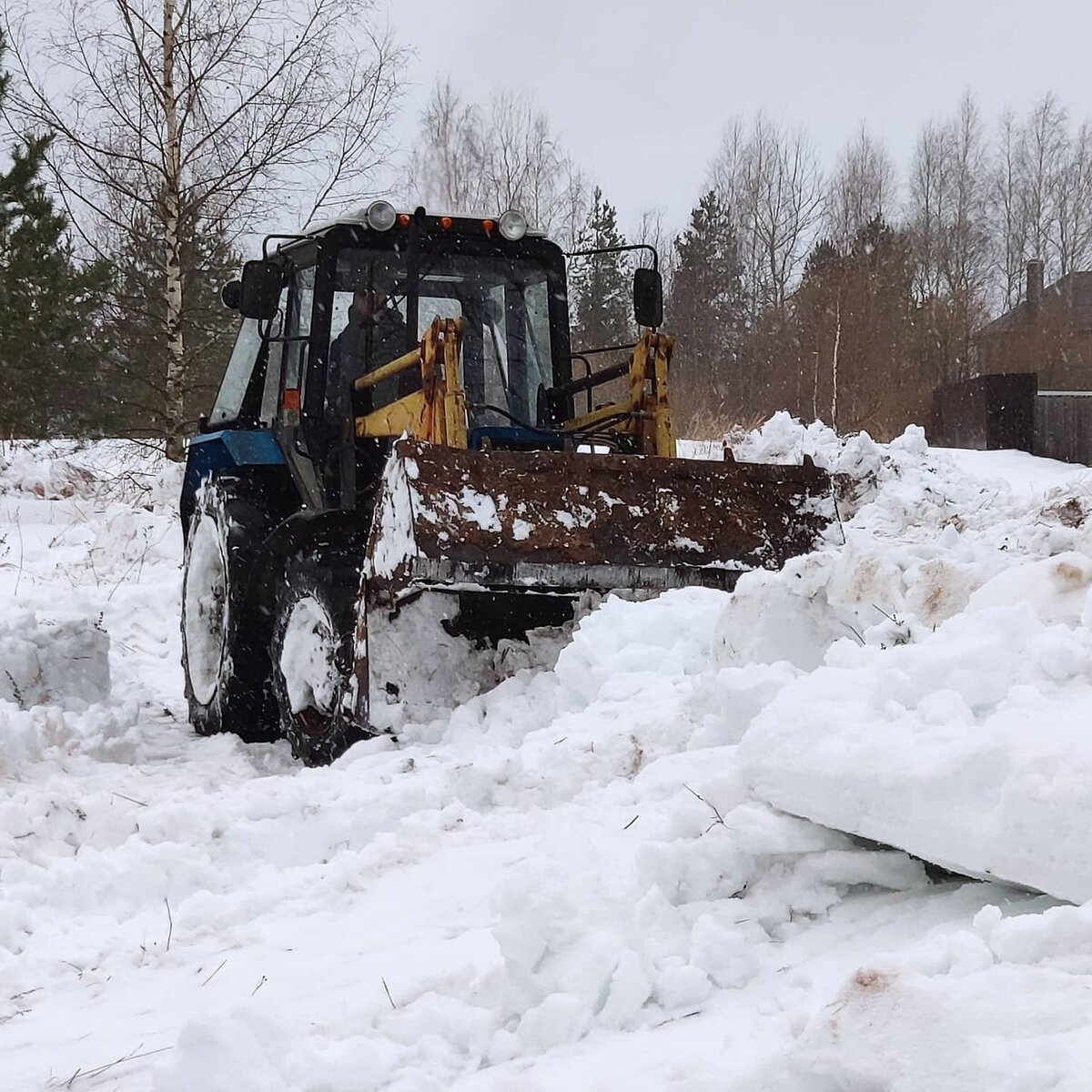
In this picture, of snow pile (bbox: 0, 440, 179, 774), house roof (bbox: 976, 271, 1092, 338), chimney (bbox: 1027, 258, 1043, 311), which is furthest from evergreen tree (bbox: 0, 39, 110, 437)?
chimney (bbox: 1027, 258, 1043, 311)

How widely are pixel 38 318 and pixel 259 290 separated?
18.3 meters

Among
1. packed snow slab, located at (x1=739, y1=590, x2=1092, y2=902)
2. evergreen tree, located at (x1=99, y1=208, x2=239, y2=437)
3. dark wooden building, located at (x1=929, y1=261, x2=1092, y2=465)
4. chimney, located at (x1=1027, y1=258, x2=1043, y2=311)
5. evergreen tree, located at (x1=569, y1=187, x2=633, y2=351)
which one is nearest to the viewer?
packed snow slab, located at (x1=739, y1=590, x2=1092, y2=902)

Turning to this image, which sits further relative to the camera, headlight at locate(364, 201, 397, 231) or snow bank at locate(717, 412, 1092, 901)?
headlight at locate(364, 201, 397, 231)

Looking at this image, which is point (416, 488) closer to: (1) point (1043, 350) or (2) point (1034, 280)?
(1) point (1043, 350)

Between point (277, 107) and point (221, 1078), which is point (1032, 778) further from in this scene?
point (277, 107)

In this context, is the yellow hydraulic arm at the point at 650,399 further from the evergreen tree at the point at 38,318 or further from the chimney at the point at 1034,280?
the chimney at the point at 1034,280

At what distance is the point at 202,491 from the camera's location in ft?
19.5

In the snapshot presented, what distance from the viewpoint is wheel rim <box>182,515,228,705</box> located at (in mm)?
5934

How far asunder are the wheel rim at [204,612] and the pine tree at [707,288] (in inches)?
1097

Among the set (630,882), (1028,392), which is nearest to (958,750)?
(630,882)

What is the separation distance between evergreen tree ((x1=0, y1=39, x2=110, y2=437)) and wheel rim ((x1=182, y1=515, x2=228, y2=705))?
15.4m

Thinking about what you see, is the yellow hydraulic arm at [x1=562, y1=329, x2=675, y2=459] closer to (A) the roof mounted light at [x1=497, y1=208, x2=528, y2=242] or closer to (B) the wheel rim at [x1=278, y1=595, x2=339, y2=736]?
(A) the roof mounted light at [x1=497, y1=208, x2=528, y2=242]

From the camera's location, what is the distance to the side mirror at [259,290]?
5.12 m

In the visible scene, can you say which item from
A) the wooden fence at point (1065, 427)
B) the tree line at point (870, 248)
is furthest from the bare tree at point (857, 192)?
the wooden fence at point (1065, 427)
